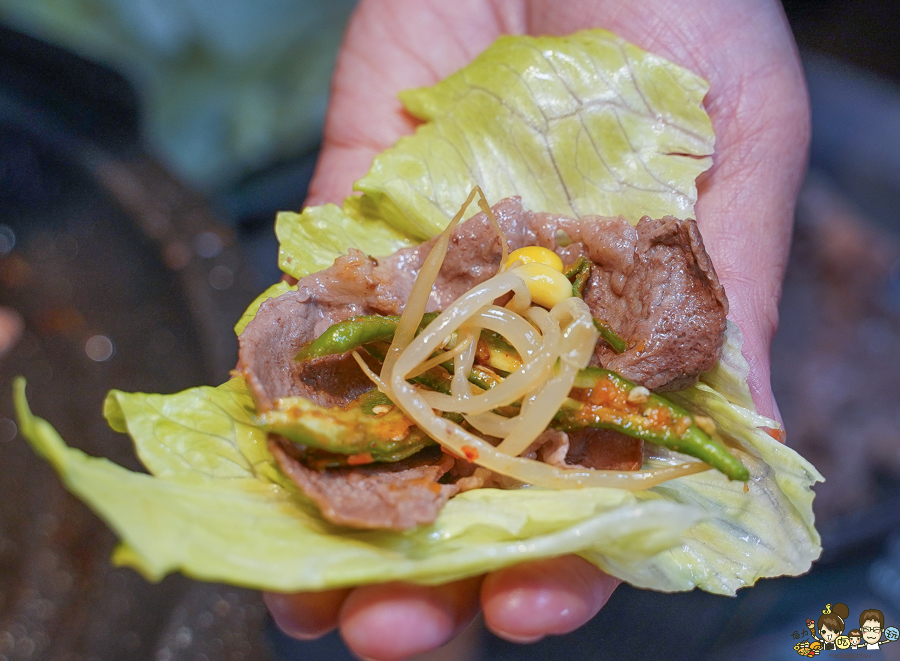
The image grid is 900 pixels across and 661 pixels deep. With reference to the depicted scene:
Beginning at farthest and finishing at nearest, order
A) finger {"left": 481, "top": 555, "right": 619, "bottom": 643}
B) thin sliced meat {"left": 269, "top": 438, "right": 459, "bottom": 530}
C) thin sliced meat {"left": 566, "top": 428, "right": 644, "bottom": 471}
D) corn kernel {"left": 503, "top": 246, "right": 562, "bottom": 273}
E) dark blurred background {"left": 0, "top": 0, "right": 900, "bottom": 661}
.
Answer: dark blurred background {"left": 0, "top": 0, "right": 900, "bottom": 661}, corn kernel {"left": 503, "top": 246, "right": 562, "bottom": 273}, thin sliced meat {"left": 566, "top": 428, "right": 644, "bottom": 471}, finger {"left": 481, "top": 555, "right": 619, "bottom": 643}, thin sliced meat {"left": 269, "top": 438, "right": 459, "bottom": 530}

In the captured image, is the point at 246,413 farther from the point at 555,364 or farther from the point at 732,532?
the point at 732,532

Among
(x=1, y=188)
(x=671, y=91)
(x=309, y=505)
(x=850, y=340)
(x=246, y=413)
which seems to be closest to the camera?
(x=309, y=505)

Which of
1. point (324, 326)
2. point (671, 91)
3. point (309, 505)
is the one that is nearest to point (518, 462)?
point (309, 505)

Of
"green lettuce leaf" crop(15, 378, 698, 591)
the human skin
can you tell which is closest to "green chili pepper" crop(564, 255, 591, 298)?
the human skin

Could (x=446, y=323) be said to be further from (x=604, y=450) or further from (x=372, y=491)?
(x=604, y=450)

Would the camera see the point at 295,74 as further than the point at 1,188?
Yes

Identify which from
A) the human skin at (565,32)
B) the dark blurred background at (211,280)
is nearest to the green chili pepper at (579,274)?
the human skin at (565,32)

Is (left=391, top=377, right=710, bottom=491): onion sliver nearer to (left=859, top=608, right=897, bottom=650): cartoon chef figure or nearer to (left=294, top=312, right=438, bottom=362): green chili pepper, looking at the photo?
(left=294, top=312, right=438, bottom=362): green chili pepper
